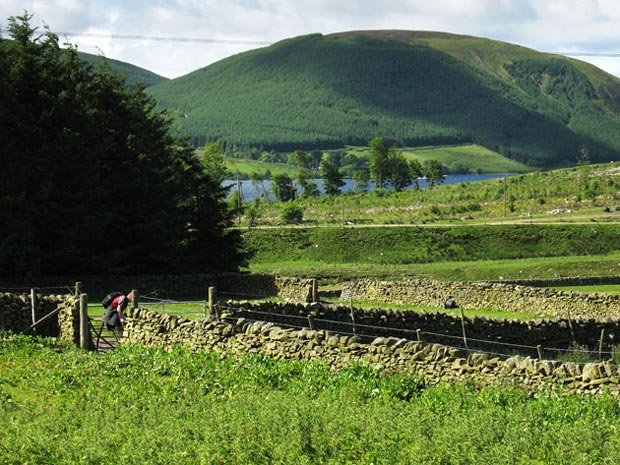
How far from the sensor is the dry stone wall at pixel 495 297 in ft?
108

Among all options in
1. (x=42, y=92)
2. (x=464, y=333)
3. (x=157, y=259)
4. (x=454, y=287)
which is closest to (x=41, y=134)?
(x=42, y=92)

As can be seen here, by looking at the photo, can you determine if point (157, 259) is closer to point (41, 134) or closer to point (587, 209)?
point (41, 134)

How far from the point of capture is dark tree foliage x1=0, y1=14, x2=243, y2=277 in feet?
147

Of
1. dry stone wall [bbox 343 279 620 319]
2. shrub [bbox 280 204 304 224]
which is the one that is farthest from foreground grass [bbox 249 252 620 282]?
shrub [bbox 280 204 304 224]

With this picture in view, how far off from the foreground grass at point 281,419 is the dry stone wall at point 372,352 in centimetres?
39

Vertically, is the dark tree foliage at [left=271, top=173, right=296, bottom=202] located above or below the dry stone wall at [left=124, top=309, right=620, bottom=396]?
above

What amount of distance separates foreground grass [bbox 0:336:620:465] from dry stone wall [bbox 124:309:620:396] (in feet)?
1.30

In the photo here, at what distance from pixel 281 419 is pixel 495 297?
2455cm

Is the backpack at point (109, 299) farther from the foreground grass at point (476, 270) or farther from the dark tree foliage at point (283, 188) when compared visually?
the dark tree foliage at point (283, 188)

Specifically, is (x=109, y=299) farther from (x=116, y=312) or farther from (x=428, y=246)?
(x=428, y=246)

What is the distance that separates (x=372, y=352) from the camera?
18188mm

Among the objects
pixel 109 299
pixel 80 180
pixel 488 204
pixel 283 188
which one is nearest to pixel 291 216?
pixel 488 204

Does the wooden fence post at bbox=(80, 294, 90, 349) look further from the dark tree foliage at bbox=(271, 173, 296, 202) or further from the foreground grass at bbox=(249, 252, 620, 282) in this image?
the dark tree foliage at bbox=(271, 173, 296, 202)

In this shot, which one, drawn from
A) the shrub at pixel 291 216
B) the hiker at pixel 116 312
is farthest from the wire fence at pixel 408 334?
the shrub at pixel 291 216
